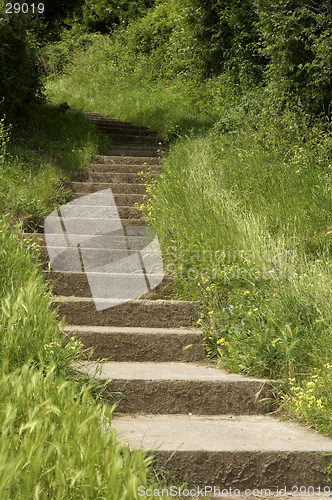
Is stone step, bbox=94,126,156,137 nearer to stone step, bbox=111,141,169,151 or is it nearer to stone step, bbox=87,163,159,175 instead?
stone step, bbox=111,141,169,151

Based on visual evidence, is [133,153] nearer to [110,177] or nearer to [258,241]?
[110,177]

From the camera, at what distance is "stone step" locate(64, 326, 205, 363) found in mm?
3031

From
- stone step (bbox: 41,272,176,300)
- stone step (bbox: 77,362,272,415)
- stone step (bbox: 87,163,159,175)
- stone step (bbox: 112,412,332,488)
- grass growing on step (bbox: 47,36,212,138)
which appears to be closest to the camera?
stone step (bbox: 112,412,332,488)

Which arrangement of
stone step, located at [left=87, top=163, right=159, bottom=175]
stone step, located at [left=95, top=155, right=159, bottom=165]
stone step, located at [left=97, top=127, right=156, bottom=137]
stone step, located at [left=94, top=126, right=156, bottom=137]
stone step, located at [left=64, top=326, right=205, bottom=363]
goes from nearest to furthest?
stone step, located at [left=64, top=326, right=205, bottom=363] < stone step, located at [left=87, top=163, right=159, bottom=175] < stone step, located at [left=95, top=155, right=159, bottom=165] < stone step, located at [left=97, top=127, right=156, bottom=137] < stone step, located at [left=94, top=126, right=156, bottom=137]

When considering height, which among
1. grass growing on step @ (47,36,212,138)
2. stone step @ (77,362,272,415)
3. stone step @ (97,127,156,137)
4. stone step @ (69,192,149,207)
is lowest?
stone step @ (77,362,272,415)

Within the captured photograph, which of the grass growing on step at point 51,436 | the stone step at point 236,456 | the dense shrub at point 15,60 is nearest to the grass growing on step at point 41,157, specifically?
the dense shrub at point 15,60

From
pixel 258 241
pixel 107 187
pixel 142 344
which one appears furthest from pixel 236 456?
pixel 107 187

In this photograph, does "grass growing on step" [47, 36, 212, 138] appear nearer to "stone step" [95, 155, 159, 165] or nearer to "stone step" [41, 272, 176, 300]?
"stone step" [95, 155, 159, 165]

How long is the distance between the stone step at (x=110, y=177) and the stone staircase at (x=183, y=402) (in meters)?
2.68

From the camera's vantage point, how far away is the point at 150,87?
12.3 metres

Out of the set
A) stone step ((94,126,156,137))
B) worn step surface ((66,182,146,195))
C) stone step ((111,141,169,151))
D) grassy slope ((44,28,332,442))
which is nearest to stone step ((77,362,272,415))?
grassy slope ((44,28,332,442))

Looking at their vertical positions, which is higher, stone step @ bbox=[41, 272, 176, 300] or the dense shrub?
the dense shrub

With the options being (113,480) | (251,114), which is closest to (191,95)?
(251,114)

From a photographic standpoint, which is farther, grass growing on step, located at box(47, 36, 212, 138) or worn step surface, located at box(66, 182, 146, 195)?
grass growing on step, located at box(47, 36, 212, 138)
